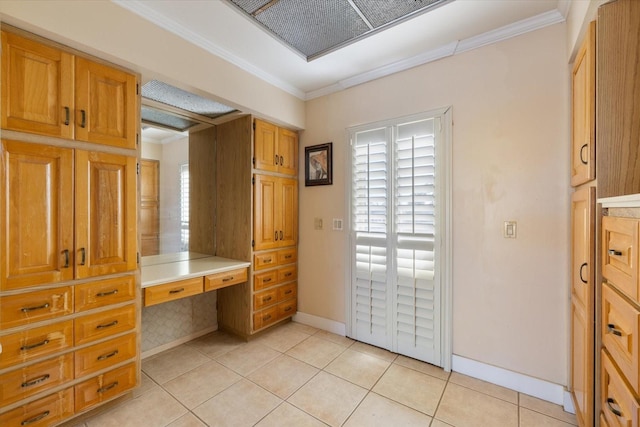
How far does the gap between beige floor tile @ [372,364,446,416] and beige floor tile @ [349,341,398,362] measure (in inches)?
6.6

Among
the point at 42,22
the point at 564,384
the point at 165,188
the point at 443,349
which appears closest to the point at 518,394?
the point at 564,384

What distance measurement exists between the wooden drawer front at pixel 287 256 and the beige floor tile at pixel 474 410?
1.85 m

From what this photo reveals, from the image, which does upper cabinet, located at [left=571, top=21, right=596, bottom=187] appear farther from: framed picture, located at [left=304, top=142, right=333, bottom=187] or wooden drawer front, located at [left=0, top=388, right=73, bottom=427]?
wooden drawer front, located at [left=0, top=388, right=73, bottom=427]

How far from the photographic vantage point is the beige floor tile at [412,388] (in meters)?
1.80

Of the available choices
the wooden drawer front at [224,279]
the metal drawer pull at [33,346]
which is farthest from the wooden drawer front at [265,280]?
the metal drawer pull at [33,346]

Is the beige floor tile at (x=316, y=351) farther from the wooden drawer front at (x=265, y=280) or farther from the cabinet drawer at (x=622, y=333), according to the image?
the cabinet drawer at (x=622, y=333)

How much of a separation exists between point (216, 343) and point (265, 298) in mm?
628

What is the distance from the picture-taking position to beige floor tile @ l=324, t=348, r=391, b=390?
2.07 metres

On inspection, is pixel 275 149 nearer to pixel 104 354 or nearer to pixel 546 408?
pixel 104 354

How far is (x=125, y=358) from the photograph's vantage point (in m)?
1.76

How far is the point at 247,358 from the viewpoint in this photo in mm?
2359

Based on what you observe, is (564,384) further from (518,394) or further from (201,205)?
(201,205)

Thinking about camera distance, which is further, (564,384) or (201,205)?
(201,205)

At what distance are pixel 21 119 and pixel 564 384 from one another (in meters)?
3.58
